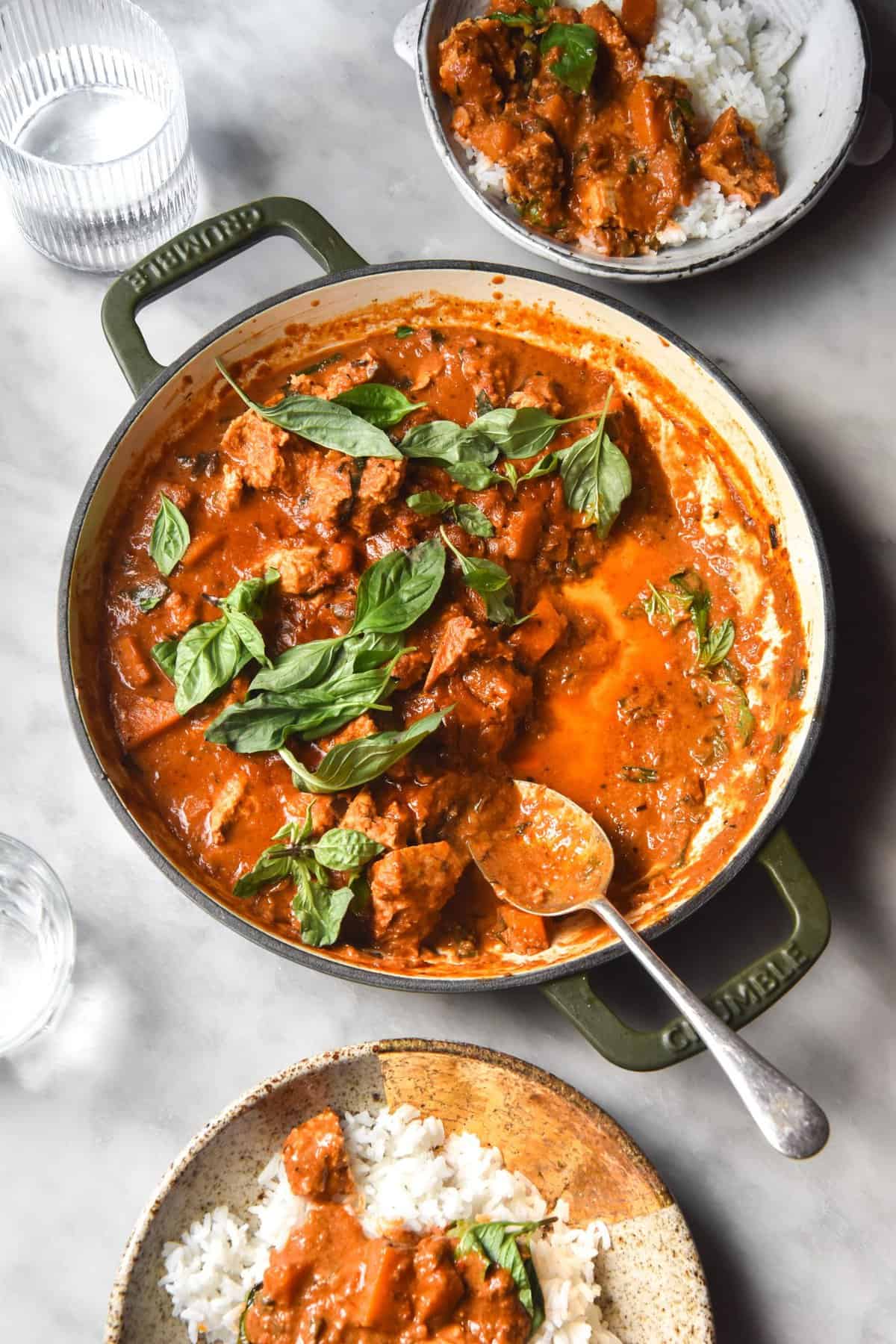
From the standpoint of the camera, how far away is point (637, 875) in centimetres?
338

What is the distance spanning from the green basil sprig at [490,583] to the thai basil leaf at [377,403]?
319 millimetres

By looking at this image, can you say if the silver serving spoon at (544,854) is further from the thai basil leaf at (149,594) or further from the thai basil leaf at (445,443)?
the thai basil leaf at (149,594)

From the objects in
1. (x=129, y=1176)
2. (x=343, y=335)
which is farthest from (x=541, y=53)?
(x=129, y=1176)

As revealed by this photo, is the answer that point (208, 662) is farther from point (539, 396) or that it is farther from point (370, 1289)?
point (370, 1289)

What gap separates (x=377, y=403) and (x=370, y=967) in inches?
55.9

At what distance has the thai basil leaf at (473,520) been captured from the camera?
→ 3375 mm

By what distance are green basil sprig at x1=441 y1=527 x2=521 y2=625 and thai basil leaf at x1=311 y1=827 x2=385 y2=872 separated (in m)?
0.68

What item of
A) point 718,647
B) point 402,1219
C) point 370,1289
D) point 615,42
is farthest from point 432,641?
point 615,42

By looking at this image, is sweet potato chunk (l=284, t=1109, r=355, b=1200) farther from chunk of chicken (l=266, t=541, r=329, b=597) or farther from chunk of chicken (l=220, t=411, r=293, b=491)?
chunk of chicken (l=220, t=411, r=293, b=491)

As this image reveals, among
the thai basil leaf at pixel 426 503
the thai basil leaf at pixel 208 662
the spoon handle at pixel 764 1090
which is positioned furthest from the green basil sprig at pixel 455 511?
the spoon handle at pixel 764 1090

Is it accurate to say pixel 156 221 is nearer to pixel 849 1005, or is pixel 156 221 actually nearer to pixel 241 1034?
pixel 241 1034

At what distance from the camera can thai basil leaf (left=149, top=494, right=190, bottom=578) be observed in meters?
3.32

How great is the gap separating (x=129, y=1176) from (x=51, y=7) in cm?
328

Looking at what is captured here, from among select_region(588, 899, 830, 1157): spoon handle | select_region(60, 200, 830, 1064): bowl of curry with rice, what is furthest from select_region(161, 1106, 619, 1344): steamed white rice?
select_region(588, 899, 830, 1157): spoon handle
